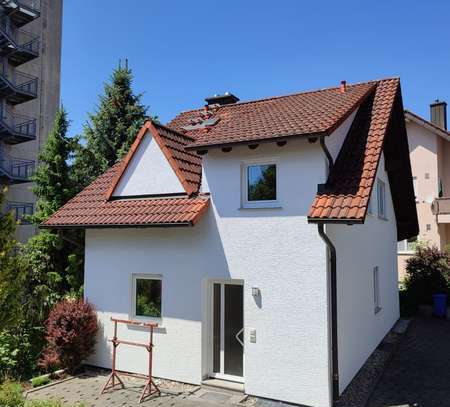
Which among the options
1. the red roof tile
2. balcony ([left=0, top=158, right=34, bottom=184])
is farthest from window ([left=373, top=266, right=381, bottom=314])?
balcony ([left=0, top=158, right=34, bottom=184])

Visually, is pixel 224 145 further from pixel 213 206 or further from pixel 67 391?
pixel 67 391

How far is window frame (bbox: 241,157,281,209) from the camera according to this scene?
926 centimetres

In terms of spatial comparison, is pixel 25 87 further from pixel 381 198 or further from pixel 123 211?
pixel 381 198

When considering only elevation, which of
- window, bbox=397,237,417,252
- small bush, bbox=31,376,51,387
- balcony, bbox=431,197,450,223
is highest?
balcony, bbox=431,197,450,223

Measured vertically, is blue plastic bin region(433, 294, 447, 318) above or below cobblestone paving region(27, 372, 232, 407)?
above

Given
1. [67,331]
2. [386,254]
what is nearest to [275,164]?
[67,331]

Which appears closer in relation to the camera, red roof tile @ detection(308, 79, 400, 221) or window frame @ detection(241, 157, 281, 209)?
red roof tile @ detection(308, 79, 400, 221)

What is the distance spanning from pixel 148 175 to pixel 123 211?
1257 mm

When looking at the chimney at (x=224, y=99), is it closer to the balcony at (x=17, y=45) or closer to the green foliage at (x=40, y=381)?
the green foliage at (x=40, y=381)

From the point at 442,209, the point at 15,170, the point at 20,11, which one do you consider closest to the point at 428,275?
the point at 442,209

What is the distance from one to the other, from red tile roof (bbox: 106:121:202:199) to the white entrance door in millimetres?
2735

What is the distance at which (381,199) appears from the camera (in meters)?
14.3

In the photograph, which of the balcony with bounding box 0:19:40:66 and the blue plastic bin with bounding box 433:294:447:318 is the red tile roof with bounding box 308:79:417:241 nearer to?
the blue plastic bin with bounding box 433:294:447:318

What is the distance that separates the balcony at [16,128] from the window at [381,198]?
27.8m
